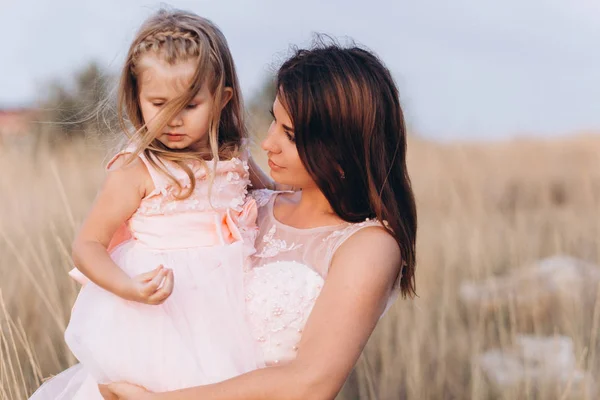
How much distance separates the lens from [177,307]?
2.20m

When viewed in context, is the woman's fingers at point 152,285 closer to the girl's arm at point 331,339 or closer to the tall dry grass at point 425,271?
the girl's arm at point 331,339

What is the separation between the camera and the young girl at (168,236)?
2.14m

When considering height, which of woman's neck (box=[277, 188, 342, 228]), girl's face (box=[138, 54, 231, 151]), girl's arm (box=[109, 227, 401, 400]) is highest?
girl's face (box=[138, 54, 231, 151])

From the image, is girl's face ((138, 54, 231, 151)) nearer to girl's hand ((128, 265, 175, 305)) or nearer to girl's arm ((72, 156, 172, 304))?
girl's arm ((72, 156, 172, 304))

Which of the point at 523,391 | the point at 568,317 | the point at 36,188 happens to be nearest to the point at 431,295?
the point at 568,317

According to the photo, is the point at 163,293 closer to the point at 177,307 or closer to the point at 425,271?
the point at 177,307

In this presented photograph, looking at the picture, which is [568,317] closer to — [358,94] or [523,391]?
[523,391]

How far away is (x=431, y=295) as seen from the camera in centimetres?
510

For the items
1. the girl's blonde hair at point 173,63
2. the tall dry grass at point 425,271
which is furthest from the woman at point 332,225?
the tall dry grass at point 425,271

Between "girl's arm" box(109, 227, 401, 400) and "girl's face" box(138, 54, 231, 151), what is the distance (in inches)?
22.1

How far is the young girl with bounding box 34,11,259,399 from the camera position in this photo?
2143mm

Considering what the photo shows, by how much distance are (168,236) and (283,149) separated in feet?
1.36

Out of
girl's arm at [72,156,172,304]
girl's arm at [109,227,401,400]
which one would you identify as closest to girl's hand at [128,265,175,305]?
girl's arm at [72,156,172,304]

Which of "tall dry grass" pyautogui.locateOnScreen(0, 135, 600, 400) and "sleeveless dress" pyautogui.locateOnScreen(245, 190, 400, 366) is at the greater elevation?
"sleeveless dress" pyautogui.locateOnScreen(245, 190, 400, 366)
